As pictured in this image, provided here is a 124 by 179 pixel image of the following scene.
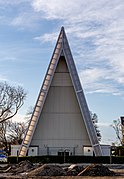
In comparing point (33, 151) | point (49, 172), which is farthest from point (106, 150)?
point (49, 172)

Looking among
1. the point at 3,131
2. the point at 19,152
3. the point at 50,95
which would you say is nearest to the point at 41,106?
the point at 50,95

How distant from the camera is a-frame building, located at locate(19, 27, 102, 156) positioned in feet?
148

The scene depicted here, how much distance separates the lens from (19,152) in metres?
44.6

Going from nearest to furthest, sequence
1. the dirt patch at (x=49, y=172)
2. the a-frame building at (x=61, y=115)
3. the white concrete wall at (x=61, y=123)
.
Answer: the dirt patch at (x=49, y=172) < the a-frame building at (x=61, y=115) < the white concrete wall at (x=61, y=123)

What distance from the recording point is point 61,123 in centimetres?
4612

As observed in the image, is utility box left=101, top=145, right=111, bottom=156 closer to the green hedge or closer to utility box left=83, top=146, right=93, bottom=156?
utility box left=83, top=146, right=93, bottom=156

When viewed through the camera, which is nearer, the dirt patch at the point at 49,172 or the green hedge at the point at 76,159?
the dirt patch at the point at 49,172

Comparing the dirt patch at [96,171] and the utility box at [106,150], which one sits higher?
the utility box at [106,150]

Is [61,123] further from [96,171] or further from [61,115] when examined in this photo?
[96,171]

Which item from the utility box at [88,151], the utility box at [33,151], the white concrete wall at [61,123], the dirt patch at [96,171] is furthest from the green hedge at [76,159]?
the dirt patch at [96,171]

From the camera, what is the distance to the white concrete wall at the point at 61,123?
149ft

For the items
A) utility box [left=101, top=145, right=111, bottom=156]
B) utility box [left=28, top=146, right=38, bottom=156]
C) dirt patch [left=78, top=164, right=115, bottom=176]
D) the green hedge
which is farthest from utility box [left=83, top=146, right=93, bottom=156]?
dirt patch [left=78, top=164, right=115, bottom=176]

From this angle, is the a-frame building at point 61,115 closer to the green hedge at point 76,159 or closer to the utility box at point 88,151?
the utility box at point 88,151

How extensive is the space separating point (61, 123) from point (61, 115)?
937 millimetres
